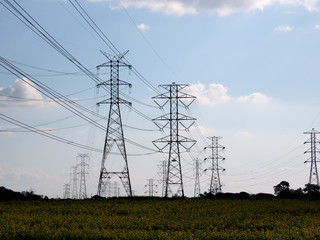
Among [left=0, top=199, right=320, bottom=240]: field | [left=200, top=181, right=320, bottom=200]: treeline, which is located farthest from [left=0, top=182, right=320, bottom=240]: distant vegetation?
[left=200, top=181, right=320, bottom=200]: treeline

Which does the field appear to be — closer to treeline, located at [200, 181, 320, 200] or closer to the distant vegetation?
the distant vegetation

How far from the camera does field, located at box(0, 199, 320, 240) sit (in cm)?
3469

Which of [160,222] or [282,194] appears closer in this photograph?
[160,222]

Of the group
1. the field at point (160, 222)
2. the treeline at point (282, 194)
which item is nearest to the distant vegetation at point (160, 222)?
the field at point (160, 222)

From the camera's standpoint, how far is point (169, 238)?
106ft

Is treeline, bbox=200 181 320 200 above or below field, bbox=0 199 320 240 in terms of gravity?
above

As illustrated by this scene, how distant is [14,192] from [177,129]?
43250 millimetres

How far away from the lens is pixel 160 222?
1681 inches

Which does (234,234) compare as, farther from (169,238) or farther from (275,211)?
(275,211)

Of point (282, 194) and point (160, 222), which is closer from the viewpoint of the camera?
point (160, 222)

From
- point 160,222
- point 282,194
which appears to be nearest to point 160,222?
point 160,222

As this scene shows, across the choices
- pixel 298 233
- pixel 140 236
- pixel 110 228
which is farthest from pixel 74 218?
pixel 298 233

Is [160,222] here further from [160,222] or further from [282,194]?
[282,194]

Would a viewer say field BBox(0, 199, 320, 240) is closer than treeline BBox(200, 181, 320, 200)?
Yes
